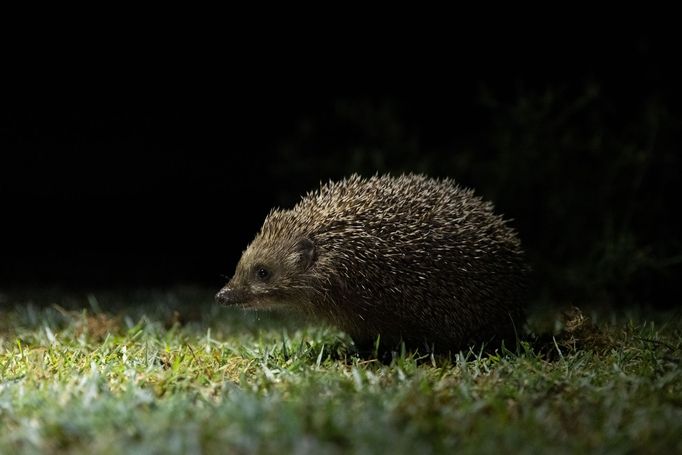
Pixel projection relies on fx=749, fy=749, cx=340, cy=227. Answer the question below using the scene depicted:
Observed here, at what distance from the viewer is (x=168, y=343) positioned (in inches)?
182

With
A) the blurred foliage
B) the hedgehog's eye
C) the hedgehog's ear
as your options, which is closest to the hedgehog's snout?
the hedgehog's eye

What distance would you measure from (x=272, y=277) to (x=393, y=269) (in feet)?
2.49

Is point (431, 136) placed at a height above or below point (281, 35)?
below

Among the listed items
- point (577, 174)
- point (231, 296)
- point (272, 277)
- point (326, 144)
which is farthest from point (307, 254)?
point (326, 144)

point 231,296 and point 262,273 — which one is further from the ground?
point 262,273

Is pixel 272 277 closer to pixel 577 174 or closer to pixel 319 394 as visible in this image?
pixel 319 394

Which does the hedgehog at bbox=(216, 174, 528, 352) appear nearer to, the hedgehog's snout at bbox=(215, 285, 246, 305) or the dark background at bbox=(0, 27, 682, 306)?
the hedgehog's snout at bbox=(215, 285, 246, 305)

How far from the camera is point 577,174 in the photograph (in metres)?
8.18

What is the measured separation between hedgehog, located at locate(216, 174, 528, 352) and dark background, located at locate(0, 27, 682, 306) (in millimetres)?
3522

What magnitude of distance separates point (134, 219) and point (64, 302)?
464cm

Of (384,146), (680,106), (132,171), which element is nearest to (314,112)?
(384,146)

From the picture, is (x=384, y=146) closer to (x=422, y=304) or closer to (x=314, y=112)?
(x=314, y=112)

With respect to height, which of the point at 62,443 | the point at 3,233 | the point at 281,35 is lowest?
the point at 3,233

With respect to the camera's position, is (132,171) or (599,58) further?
(132,171)
